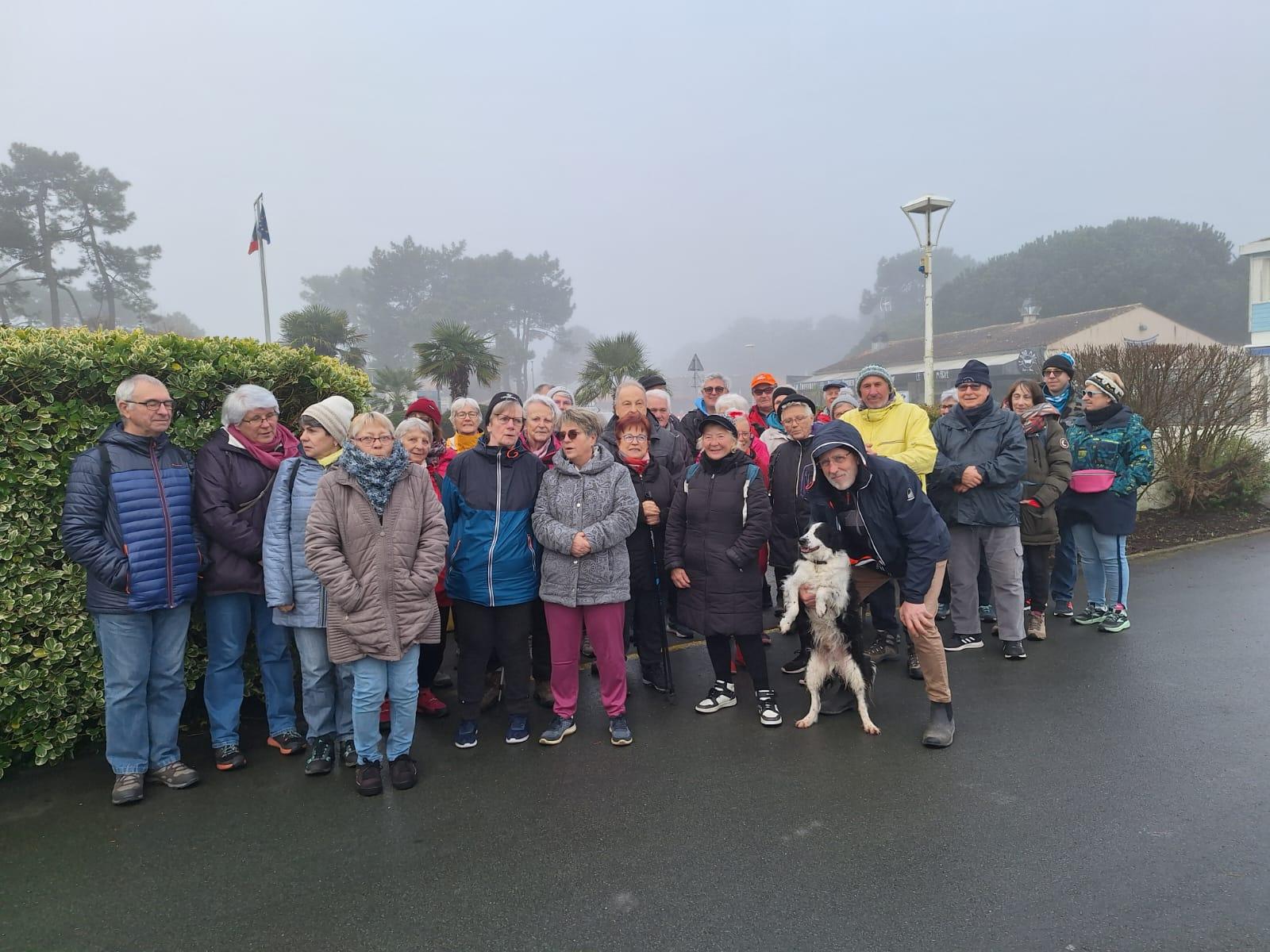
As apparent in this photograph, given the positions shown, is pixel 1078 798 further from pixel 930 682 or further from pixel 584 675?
pixel 584 675

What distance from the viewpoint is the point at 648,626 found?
5207 millimetres

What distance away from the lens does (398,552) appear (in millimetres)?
3922

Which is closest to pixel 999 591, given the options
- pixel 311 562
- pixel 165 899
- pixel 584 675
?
pixel 584 675

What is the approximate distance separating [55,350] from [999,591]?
6.44 meters

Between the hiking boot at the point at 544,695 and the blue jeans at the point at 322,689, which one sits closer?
the blue jeans at the point at 322,689

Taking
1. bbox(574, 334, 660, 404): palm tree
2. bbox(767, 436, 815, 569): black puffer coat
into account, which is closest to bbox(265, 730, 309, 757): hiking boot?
bbox(767, 436, 815, 569): black puffer coat

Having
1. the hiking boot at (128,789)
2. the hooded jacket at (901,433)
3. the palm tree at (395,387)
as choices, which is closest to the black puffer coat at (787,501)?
the hooded jacket at (901,433)

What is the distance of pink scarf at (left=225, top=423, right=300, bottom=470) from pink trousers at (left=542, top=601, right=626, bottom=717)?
1803 mm

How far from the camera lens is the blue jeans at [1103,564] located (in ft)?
19.9

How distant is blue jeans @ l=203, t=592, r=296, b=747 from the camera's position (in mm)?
4203

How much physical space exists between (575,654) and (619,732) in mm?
534

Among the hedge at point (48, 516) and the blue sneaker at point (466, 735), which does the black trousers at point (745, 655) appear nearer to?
the blue sneaker at point (466, 735)

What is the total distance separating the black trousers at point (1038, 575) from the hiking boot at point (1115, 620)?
507mm

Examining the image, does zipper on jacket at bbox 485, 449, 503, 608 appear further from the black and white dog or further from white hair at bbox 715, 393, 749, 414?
white hair at bbox 715, 393, 749, 414
